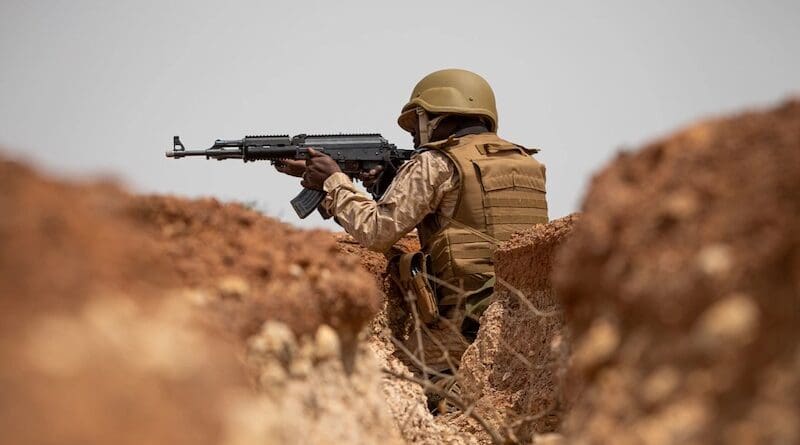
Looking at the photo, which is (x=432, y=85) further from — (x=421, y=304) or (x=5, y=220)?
(x=5, y=220)

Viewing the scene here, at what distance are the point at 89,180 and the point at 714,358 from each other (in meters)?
1.17

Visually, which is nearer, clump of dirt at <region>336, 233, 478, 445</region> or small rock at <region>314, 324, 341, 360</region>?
small rock at <region>314, 324, 341, 360</region>

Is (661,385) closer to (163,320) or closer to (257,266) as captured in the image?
(163,320)

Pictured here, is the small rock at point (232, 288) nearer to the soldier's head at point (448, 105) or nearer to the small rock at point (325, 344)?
the small rock at point (325, 344)

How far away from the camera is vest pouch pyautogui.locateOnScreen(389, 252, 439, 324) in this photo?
609 centimetres

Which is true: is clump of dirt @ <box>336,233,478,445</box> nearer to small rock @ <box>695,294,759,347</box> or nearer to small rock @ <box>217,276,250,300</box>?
small rock @ <box>217,276,250,300</box>

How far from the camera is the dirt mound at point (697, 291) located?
5.09 feet

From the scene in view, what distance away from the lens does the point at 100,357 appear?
4.74 ft

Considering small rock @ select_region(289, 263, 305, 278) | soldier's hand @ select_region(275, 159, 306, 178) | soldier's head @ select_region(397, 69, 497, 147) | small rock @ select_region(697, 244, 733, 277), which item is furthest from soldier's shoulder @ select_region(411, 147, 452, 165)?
small rock @ select_region(697, 244, 733, 277)

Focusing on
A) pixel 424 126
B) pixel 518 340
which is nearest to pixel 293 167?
pixel 424 126

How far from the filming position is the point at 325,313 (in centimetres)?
237

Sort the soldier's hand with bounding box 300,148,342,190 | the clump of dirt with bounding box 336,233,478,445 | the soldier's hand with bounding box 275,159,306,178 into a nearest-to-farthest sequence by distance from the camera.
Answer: the clump of dirt with bounding box 336,233,478,445
the soldier's hand with bounding box 300,148,342,190
the soldier's hand with bounding box 275,159,306,178

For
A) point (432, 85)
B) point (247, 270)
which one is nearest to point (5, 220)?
point (247, 270)

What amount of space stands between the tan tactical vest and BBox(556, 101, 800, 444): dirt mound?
13.1ft
